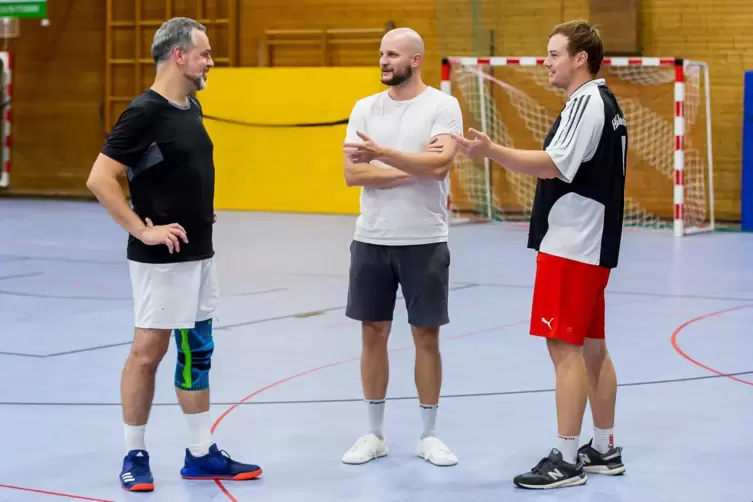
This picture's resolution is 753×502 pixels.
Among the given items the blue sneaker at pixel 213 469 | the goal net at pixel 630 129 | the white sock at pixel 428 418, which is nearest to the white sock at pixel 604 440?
the white sock at pixel 428 418

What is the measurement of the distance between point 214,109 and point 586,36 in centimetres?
1476

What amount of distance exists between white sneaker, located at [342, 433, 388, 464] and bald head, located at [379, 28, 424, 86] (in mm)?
1539

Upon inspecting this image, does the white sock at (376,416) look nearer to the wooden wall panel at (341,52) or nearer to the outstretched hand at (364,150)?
the outstretched hand at (364,150)

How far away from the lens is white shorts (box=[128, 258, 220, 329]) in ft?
14.6

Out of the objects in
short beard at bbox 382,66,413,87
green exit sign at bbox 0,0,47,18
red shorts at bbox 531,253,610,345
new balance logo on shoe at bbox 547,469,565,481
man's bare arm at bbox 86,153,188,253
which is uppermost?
green exit sign at bbox 0,0,47,18

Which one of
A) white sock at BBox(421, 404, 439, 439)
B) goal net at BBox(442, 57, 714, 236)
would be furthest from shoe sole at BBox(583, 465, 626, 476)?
goal net at BBox(442, 57, 714, 236)

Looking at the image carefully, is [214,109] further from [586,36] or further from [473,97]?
[586,36]

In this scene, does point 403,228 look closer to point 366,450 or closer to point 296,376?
point 366,450

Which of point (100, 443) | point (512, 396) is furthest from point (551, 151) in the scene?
point (100, 443)

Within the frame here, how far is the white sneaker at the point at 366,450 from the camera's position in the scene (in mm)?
4855

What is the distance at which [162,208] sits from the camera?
443 cm

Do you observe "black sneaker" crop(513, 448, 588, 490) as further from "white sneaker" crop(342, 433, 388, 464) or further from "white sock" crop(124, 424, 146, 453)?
"white sock" crop(124, 424, 146, 453)

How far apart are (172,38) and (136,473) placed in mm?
1711

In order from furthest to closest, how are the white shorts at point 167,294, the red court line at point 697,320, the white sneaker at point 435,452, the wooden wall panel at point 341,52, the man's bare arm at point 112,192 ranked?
1. the wooden wall panel at point 341,52
2. the red court line at point 697,320
3. the white sneaker at point 435,452
4. the white shorts at point 167,294
5. the man's bare arm at point 112,192
